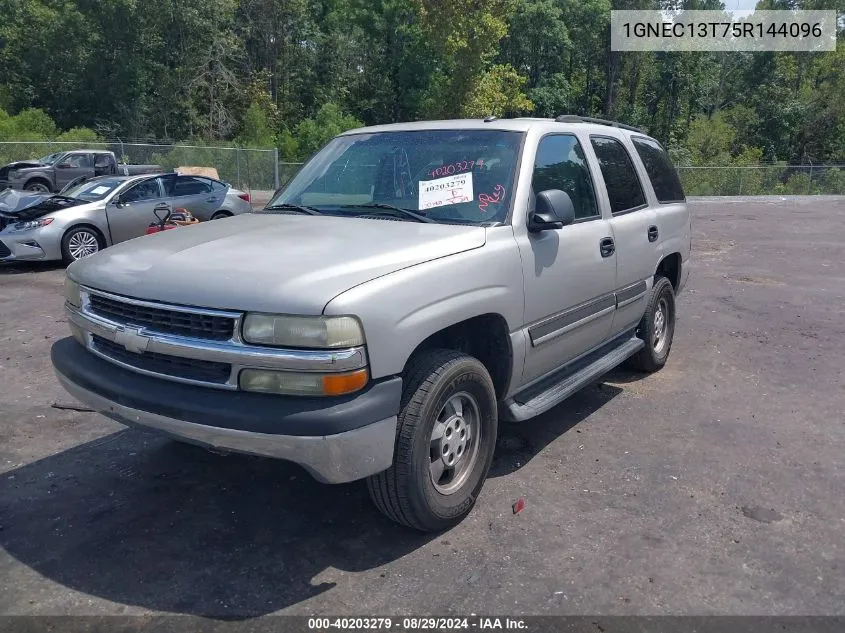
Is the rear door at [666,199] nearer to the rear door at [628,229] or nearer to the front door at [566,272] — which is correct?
the rear door at [628,229]

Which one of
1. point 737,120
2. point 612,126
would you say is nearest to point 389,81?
point 737,120

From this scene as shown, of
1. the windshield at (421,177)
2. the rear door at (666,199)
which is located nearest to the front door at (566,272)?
the windshield at (421,177)

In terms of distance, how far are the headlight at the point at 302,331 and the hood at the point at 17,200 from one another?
35.0ft

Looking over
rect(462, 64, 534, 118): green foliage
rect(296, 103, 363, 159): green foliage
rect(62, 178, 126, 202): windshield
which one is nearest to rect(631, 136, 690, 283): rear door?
rect(62, 178, 126, 202): windshield

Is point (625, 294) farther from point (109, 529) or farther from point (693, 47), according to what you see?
point (693, 47)

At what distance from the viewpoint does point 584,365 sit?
196 inches

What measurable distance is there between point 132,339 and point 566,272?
2.45 m

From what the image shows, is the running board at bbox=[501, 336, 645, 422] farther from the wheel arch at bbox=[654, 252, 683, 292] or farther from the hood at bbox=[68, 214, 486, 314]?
the wheel arch at bbox=[654, 252, 683, 292]

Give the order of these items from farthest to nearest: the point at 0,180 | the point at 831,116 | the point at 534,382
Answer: the point at 831,116
the point at 0,180
the point at 534,382

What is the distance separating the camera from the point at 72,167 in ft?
76.6

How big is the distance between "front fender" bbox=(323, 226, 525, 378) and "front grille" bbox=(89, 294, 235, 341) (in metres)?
0.49

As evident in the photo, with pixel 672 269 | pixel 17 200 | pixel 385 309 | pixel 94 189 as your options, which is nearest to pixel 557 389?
pixel 385 309

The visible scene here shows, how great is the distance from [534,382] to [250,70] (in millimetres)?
45342

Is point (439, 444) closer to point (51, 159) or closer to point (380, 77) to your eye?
point (51, 159)
